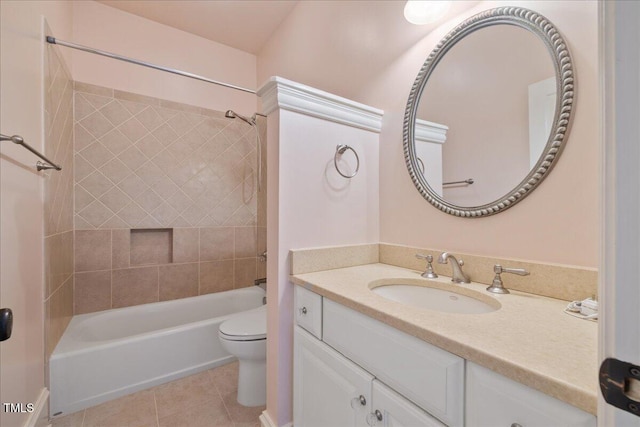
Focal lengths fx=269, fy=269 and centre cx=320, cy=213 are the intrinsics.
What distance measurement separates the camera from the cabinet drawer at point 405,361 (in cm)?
61

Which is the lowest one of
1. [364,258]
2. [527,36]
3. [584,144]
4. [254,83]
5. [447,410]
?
[447,410]

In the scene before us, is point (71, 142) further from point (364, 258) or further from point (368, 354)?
point (368, 354)

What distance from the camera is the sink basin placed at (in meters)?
0.94

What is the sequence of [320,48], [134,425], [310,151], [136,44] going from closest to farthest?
[310,151] → [134,425] → [320,48] → [136,44]

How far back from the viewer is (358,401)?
2.78 ft

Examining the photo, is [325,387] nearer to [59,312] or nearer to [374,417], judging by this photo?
[374,417]

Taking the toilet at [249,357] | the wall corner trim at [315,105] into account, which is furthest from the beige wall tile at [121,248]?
the wall corner trim at [315,105]

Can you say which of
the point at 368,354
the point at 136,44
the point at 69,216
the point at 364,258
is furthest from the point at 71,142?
the point at 368,354

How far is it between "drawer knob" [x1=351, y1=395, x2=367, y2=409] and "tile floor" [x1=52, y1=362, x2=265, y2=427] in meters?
0.91

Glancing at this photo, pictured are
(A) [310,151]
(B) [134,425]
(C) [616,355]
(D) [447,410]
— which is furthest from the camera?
(B) [134,425]

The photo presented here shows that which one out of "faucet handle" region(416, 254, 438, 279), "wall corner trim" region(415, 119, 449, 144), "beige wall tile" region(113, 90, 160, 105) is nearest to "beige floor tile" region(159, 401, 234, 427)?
"faucet handle" region(416, 254, 438, 279)

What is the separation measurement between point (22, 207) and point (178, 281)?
1.40 meters

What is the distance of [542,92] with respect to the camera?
0.92 meters

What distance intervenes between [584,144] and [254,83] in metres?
2.88
